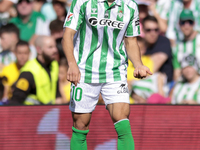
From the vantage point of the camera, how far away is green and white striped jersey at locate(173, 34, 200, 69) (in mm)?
4688

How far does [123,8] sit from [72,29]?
0.44 meters

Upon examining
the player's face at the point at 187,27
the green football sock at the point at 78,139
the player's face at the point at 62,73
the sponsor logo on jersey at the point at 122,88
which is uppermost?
the player's face at the point at 187,27

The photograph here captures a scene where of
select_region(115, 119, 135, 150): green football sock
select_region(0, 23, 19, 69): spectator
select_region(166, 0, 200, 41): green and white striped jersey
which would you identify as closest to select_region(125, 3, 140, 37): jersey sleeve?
select_region(115, 119, 135, 150): green football sock

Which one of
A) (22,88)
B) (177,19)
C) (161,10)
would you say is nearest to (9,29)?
(22,88)

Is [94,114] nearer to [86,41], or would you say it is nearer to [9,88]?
[86,41]

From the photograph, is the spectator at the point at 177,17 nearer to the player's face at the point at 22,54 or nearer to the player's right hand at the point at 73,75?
the player's face at the point at 22,54

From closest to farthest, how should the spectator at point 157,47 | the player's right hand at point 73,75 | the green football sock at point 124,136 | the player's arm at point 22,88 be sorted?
the player's right hand at point 73,75
the green football sock at point 124,136
the player's arm at point 22,88
the spectator at point 157,47

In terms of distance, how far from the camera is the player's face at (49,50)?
453 cm

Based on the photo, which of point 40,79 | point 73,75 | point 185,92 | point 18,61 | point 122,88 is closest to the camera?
point 73,75

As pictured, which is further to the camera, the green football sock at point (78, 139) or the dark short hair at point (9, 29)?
the dark short hair at point (9, 29)

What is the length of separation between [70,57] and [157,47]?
257 centimetres

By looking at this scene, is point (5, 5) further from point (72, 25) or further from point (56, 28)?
point (72, 25)

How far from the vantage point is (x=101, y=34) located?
2.50 m

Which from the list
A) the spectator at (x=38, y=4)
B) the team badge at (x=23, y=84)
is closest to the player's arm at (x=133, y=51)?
the team badge at (x=23, y=84)
